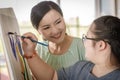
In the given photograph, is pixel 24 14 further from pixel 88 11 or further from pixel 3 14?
pixel 3 14

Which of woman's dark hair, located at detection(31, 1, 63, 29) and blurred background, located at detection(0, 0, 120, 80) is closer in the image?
woman's dark hair, located at detection(31, 1, 63, 29)

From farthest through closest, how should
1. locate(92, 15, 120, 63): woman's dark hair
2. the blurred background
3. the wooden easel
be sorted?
the blurred background
locate(92, 15, 120, 63): woman's dark hair
the wooden easel

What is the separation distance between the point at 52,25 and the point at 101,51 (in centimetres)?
23

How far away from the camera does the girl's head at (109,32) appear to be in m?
0.75

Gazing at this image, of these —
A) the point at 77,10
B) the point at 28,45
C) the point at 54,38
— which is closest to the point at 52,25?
the point at 54,38

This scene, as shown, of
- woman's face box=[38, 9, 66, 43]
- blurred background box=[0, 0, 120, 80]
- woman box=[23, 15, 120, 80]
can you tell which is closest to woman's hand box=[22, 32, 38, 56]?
woman box=[23, 15, 120, 80]

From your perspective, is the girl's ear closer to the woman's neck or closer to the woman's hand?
the woman's neck

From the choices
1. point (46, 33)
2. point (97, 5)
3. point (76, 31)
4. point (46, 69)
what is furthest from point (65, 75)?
point (97, 5)

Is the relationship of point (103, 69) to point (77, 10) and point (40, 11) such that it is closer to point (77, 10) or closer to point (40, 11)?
point (40, 11)

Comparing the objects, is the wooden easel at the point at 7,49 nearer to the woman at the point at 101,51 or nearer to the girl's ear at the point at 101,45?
the woman at the point at 101,51

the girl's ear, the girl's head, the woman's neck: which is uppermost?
the girl's head

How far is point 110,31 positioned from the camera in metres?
0.74

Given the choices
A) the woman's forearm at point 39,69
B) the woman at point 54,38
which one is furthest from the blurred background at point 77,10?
the woman's forearm at point 39,69

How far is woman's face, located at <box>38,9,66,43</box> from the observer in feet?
2.97
